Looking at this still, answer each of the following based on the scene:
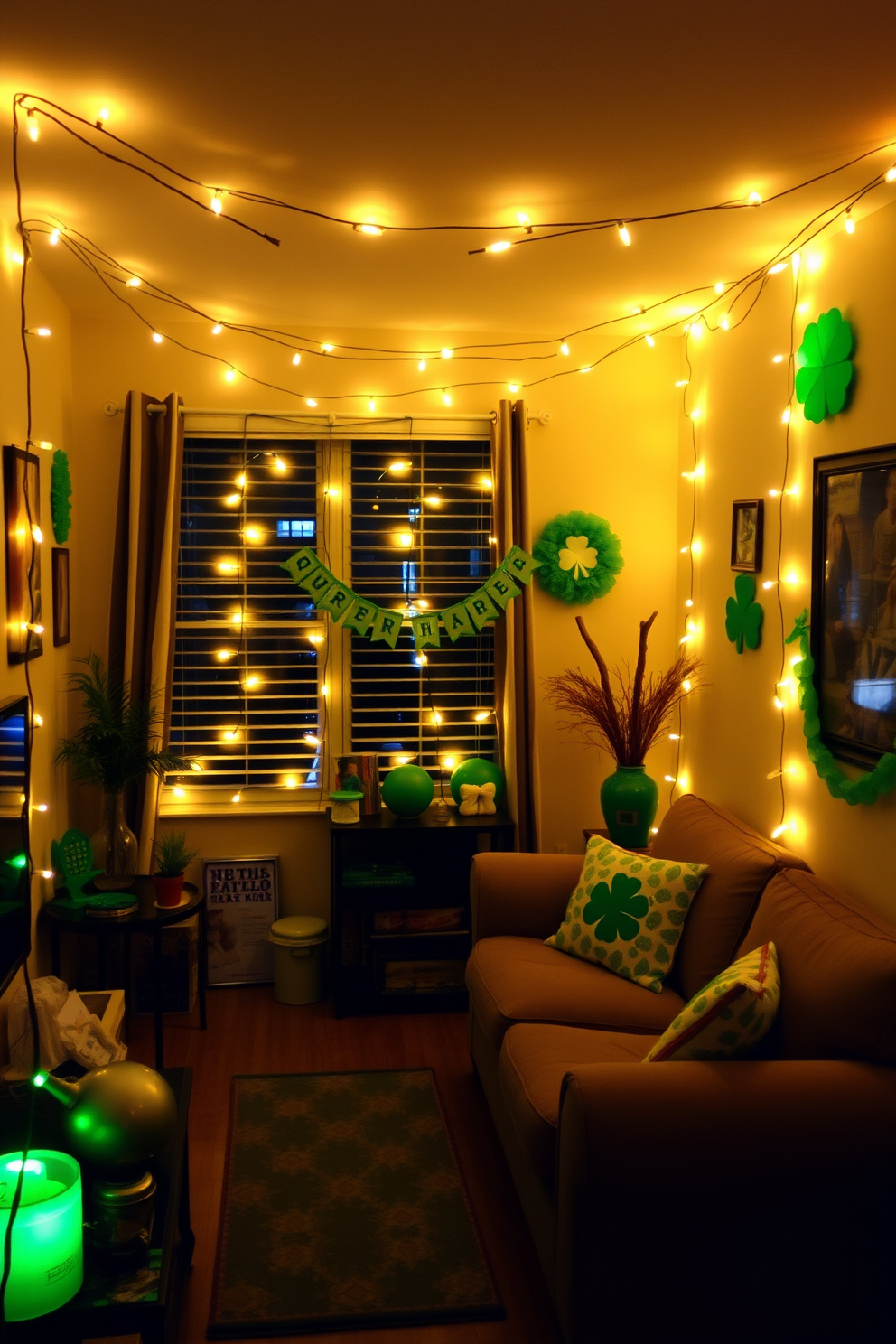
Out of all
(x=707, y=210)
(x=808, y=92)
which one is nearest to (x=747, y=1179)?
(x=808, y=92)

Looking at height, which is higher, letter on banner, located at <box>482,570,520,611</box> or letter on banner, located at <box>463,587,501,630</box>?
letter on banner, located at <box>482,570,520,611</box>

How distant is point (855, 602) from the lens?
2998mm

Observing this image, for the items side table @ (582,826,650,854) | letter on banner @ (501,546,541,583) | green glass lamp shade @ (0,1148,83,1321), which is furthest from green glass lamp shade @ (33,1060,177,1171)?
letter on banner @ (501,546,541,583)

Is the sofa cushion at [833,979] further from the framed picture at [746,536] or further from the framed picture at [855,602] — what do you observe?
the framed picture at [746,536]

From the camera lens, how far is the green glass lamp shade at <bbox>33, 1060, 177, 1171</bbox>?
1.98 m

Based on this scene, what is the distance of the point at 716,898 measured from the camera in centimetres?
318

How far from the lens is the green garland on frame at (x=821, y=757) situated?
278 cm

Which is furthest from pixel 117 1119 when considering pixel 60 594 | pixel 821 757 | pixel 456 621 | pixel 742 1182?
pixel 456 621

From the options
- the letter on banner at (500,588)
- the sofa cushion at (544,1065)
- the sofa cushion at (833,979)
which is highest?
the letter on banner at (500,588)

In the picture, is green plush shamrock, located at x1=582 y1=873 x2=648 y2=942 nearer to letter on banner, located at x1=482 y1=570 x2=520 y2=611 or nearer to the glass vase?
letter on banner, located at x1=482 y1=570 x2=520 y2=611

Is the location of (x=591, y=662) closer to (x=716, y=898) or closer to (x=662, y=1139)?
(x=716, y=898)

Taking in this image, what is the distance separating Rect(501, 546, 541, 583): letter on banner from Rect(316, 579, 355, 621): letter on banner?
2.11 ft

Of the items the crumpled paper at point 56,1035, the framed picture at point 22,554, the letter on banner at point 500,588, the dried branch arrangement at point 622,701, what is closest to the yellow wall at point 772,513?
the dried branch arrangement at point 622,701

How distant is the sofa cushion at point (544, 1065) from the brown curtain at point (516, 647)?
1.59 meters
